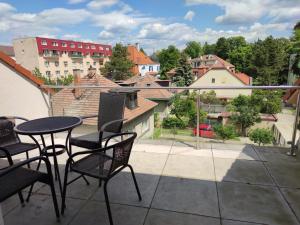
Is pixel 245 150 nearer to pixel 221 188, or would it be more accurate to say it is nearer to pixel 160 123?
Answer: pixel 221 188

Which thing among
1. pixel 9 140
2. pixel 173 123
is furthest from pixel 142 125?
pixel 9 140

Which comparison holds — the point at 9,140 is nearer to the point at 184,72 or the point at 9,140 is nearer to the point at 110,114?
the point at 110,114

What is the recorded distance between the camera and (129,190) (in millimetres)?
2266

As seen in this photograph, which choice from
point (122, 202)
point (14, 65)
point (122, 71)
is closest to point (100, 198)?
point (122, 202)

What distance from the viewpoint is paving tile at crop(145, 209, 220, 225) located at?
5.82 feet

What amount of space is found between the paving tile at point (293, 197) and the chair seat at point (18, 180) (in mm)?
2171

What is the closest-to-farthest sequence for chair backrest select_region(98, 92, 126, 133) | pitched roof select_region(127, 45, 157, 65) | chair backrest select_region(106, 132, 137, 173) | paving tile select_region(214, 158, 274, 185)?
1. chair backrest select_region(106, 132, 137, 173)
2. paving tile select_region(214, 158, 274, 185)
3. chair backrest select_region(98, 92, 126, 133)
4. pitched roof select_region(127, 45, 157, 65)

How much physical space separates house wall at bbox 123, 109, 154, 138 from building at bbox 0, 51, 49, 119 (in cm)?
461

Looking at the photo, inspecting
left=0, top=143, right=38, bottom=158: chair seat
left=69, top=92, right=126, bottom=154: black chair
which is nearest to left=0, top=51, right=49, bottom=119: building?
left=0, top=143, right=38, bottom=158: chair seat

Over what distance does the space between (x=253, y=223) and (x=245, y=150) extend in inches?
65.6

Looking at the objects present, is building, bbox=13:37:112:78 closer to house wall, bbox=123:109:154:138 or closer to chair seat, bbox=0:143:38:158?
house wall, bbox=123:109:154:138

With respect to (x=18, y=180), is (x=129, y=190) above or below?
below

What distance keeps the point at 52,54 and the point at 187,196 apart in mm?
40352

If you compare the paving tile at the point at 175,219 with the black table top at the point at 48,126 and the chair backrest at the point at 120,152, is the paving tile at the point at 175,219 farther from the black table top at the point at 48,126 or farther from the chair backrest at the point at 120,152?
the black table top at the point at 48,126
